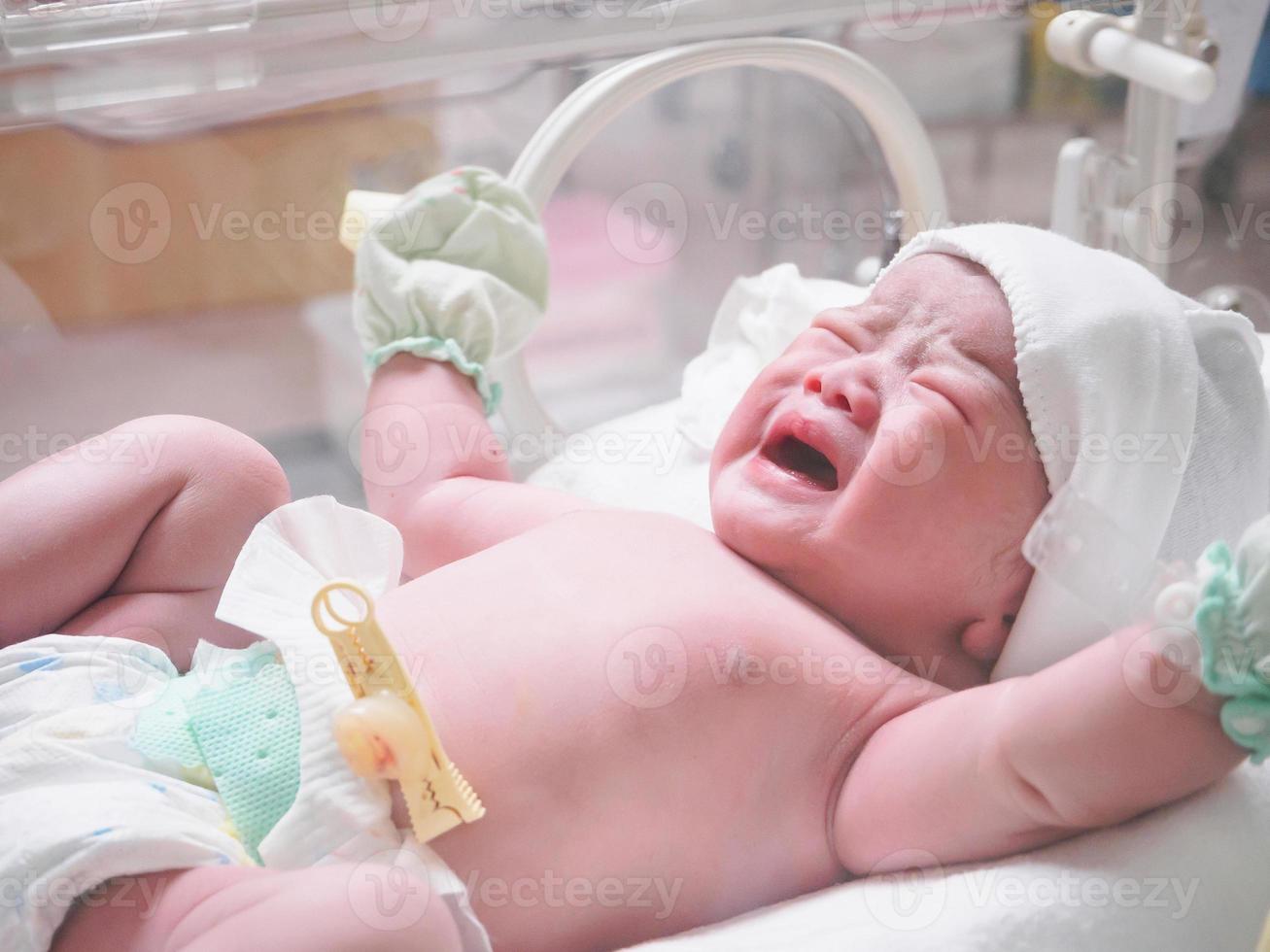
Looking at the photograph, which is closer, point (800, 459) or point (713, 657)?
point (713, 657)

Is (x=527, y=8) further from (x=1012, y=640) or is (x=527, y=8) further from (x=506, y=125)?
(x=1012, y=640)

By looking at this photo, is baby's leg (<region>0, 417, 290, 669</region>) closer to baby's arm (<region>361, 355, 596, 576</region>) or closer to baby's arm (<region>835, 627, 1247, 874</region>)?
baby's arm (<region>361, 355, 596, 576</region>)

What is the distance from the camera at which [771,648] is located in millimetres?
917

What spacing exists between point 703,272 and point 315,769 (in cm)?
176

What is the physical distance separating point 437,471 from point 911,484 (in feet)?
1.62

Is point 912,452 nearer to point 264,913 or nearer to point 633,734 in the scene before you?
point 633,734

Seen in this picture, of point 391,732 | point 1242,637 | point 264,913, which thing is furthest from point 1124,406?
point 264,913

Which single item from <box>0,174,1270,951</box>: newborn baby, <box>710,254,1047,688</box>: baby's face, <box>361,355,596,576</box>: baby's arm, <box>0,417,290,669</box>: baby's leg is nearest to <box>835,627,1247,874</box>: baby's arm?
<box>0,174,1270,951</box>: newborn baby

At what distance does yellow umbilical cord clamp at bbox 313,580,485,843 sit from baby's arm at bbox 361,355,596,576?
0.34 metres

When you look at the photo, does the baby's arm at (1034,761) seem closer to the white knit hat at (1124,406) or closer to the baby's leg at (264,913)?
the white knit hat at (1124,406)

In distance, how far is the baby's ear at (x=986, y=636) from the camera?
98 centimetres

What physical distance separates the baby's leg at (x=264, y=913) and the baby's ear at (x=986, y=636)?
468 millimetres

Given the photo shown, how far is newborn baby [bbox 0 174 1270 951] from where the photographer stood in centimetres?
76

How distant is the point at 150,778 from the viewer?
82 cm
